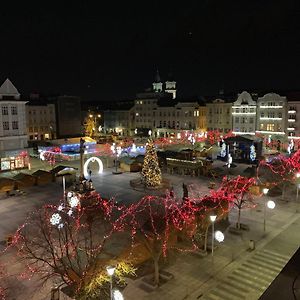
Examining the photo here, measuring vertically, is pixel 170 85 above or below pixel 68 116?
above

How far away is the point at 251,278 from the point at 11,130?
137ft

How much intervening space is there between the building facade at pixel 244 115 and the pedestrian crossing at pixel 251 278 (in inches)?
2499

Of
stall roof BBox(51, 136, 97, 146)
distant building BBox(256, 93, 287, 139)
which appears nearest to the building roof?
stall roof BBox(51, 136, 97, 146)

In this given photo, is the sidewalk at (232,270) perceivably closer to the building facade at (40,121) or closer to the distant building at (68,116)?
the distant building at (68,116)

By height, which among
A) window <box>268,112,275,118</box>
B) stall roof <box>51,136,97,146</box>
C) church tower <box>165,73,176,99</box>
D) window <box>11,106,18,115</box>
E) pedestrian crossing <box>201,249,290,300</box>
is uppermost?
church tower <box>165,73,176,99</box>

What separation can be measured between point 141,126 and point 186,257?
8857cm

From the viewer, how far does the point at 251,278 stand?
1903 cm

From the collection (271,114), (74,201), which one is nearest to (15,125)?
(74,201)

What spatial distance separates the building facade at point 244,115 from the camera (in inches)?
3216

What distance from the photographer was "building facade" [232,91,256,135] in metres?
81.7

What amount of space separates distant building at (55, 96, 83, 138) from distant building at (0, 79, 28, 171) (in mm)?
35266

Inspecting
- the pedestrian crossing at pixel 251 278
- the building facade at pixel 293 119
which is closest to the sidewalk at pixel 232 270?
the pedestrian crossing at pixel 251 278

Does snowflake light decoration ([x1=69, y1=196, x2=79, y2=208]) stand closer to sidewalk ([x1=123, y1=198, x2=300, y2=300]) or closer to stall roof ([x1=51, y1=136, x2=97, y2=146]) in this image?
sidewalk ([x1=123, y1=198, x2=300, y2=300])

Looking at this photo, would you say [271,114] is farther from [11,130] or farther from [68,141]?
[11,130]
